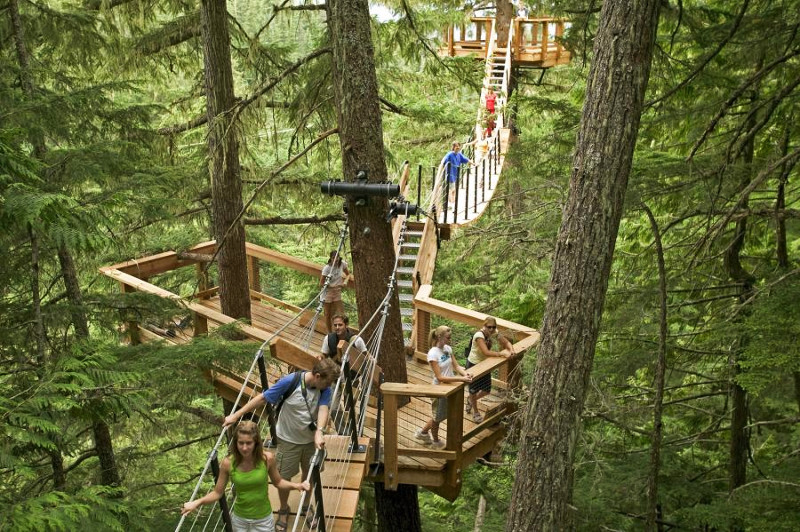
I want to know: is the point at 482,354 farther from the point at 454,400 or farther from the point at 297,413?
the point at 297,413

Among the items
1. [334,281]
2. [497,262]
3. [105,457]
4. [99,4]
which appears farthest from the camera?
[99,4]

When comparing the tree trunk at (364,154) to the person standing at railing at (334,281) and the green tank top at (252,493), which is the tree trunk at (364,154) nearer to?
the person standing at railing at (334,281)

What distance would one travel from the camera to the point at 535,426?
4.97 m

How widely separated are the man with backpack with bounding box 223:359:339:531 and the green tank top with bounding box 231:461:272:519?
0.38 m

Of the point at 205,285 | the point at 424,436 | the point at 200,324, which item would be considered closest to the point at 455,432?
the point at 424,436

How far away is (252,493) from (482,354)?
10.5 feet

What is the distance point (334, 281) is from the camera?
8477 millimetres

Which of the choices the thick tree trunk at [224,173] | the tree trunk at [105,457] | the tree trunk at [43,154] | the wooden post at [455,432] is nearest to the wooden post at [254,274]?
the thick tree trunk at [224,173]

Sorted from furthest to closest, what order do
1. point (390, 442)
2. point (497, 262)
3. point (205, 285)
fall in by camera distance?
point (205, 285)
point (497, 262)
point (390, 442)

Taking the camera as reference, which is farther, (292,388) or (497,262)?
(497,262)

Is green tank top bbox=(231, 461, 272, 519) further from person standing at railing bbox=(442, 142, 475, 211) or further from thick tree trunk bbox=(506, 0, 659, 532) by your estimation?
person standing at railing bbox=(442, 142, 475, 211)

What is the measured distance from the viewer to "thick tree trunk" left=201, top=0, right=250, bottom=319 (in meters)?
8.37

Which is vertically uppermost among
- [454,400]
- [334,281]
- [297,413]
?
[297,413]

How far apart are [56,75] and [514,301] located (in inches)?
249
